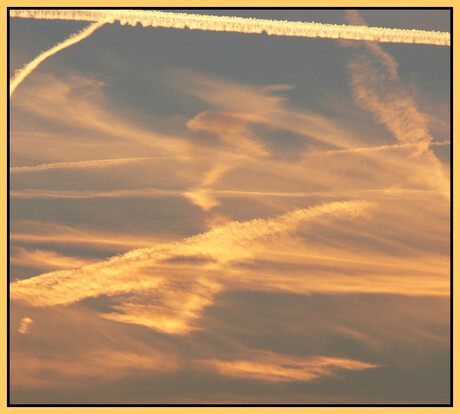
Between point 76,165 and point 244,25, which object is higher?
point 244,25

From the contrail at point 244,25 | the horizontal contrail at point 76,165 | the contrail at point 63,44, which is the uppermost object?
the contrail at point 244,25

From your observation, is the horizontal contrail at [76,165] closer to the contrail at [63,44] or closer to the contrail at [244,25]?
the contrail at [63,44]

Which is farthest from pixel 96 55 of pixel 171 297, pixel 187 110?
pixel 171 297

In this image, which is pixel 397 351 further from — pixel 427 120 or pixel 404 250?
pixel 427 120

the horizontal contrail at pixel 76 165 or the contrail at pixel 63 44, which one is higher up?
the contrail at pixel 63 44

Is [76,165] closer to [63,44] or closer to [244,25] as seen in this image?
[63,44]

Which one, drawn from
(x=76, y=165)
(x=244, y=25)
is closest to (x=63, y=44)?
(x=76, y=165)

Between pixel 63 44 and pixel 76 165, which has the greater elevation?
pixel 63 44

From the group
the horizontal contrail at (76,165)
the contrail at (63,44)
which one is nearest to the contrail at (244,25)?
the contrail at (63,44)
